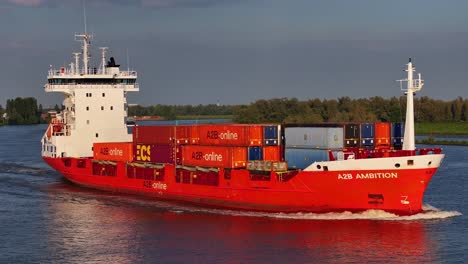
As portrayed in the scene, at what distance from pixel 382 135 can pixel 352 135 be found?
2293mm

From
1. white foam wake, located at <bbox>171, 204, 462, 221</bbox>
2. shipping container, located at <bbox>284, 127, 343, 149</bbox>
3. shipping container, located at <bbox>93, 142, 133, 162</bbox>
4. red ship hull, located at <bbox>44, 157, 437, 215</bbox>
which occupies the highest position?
shipping container, located at <bbox>284, 127, 343, 149</bbox>

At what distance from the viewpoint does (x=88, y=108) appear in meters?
48.6

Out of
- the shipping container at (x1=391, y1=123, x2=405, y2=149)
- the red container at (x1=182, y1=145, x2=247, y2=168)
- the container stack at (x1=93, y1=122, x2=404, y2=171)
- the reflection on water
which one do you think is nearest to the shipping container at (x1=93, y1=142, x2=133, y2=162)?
the container stack at (x1=93, y1=122, x2=404, y2=171)

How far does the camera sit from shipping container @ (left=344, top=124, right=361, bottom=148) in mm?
33906

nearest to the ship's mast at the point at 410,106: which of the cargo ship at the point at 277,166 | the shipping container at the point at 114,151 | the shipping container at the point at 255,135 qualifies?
the cargo ship at the point at 277,166

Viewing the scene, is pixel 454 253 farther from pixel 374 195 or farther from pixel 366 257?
pixel 374 195

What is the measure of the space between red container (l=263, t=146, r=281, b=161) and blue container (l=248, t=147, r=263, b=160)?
0.21 meters

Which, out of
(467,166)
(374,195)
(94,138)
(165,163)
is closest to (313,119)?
(467,166)

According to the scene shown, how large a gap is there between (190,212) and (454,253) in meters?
14.1

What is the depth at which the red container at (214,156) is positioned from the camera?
116 feet

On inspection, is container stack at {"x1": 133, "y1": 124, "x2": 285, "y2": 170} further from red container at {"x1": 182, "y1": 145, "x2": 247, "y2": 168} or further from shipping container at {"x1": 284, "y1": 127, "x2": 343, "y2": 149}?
shipping container at {"x1": 284, "y1": 127, "x2": 343, "y2": 149}

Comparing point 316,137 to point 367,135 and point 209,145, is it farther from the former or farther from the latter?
point 209,145

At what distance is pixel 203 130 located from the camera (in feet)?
126

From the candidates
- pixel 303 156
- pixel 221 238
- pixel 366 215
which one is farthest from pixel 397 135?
pixel 221 238
